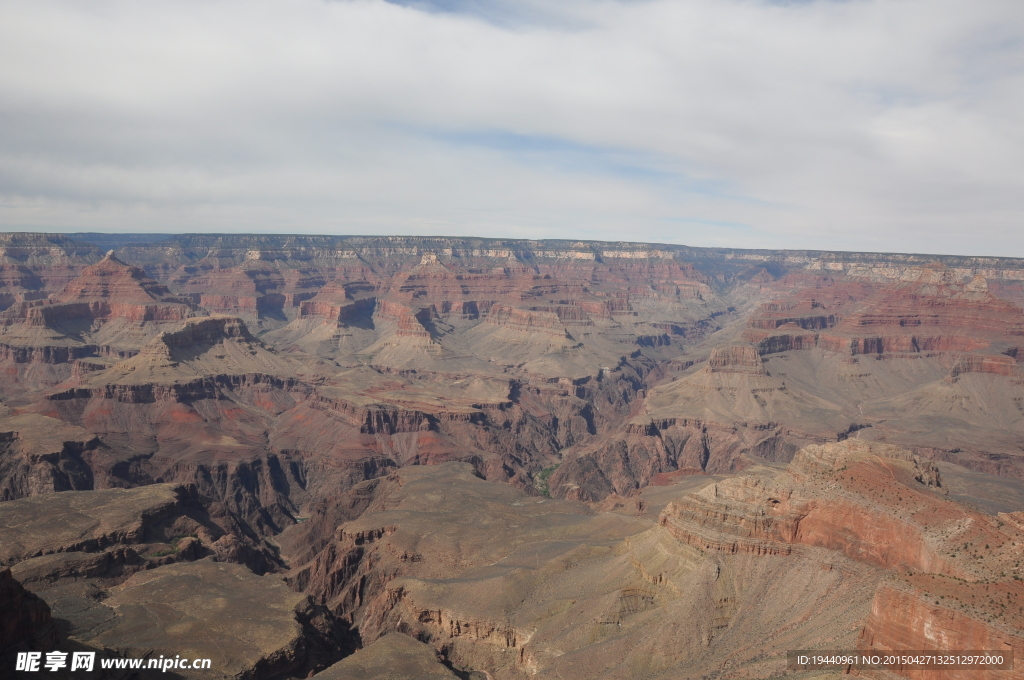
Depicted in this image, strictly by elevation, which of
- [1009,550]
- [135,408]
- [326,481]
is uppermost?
[1009,550]

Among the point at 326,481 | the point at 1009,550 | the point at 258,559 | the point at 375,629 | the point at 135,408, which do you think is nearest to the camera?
the point at 1009,550

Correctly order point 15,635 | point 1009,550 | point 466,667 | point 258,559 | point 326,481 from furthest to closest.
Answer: point 326,481, point 258,559, point 466,667, point 1009,550, point 15,635

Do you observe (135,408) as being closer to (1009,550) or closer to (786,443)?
(786,443)

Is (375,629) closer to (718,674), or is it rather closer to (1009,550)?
(718,674)

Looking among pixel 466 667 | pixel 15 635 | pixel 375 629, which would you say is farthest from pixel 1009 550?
pixel 15 635

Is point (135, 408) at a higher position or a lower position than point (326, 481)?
higher

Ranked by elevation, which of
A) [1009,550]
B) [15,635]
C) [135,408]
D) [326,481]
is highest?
[1009,550]

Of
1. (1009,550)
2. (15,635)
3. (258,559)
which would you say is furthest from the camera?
(258,559)

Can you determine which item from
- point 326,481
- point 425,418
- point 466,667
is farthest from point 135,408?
point 466,667

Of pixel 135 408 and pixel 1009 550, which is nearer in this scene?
pixel 1009 550
